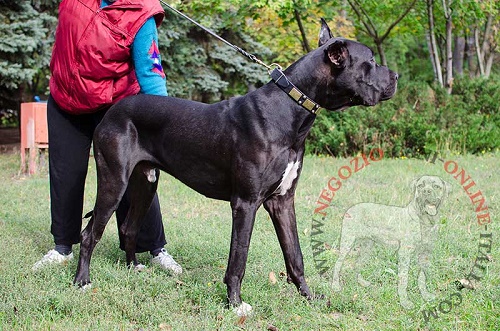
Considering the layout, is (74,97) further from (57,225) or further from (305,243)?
(305,243)

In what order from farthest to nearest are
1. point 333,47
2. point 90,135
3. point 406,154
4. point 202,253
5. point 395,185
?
point 406,154, point 395,185, point 202,253, point 90,135, point 333,47

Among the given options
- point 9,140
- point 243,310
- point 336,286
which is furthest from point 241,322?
point 9,140

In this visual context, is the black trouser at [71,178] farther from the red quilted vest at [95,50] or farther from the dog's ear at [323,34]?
the dog's ear at [323,34]

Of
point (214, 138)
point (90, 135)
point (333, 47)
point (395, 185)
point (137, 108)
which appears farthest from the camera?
point (395, 185)

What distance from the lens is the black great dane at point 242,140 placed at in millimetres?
3541

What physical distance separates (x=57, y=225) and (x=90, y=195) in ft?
10.3

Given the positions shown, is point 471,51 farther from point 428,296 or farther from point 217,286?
point 217,286

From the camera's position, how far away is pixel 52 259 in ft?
→ 15.7

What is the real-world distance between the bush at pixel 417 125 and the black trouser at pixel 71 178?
675cm

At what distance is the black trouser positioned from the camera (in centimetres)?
469

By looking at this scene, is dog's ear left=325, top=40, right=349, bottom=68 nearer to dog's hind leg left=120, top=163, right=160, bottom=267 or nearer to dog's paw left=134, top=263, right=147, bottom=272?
dog's hind leg left=120, top=163, right=160, bottom=267

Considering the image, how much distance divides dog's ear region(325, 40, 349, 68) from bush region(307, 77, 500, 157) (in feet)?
24.4

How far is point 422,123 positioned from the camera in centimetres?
1080

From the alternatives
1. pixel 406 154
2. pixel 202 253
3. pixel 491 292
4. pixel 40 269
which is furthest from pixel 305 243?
pixel 406 154
